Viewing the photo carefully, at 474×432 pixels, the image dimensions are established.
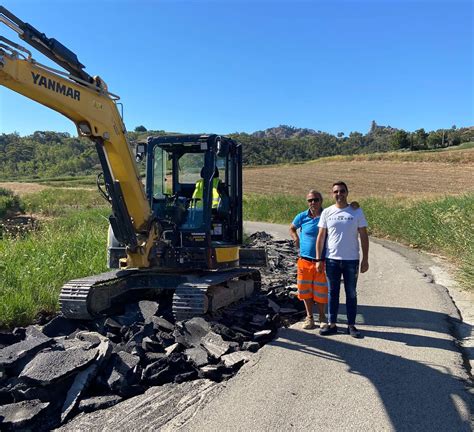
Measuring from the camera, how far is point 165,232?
7.50 meters

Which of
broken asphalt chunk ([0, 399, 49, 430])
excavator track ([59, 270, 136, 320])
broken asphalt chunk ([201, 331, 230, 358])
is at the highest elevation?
excavator track ([59, 270, 136, 320])

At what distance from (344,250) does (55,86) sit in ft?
13.6

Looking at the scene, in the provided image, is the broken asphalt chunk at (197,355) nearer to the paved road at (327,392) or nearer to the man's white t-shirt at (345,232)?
the paved road at (327,392)

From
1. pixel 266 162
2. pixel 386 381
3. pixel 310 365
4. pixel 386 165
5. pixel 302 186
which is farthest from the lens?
pixel 266 162

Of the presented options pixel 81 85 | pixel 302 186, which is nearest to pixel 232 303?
pixel 81 85

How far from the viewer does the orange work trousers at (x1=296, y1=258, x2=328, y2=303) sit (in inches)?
270

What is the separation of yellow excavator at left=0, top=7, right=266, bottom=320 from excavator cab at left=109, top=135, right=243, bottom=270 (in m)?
0.02

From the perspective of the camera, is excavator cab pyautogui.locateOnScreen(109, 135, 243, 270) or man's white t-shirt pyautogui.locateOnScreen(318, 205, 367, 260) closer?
man's white t-shirt pyautogui.locateOnScreen(318, 205, 367, 260)

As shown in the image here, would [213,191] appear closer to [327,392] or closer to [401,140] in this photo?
[327,392]

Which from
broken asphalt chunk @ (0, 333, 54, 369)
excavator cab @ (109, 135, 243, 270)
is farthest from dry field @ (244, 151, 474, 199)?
broken asphalt chunk @ (0, 333, 54, 369)

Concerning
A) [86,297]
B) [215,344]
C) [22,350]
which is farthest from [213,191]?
[22,350]

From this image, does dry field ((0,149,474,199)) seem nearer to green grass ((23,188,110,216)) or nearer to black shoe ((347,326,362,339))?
green grass ((23,188,110,216))

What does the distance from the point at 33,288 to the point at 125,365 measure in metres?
3.69

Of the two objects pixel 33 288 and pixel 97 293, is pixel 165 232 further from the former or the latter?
pixel 33 288
